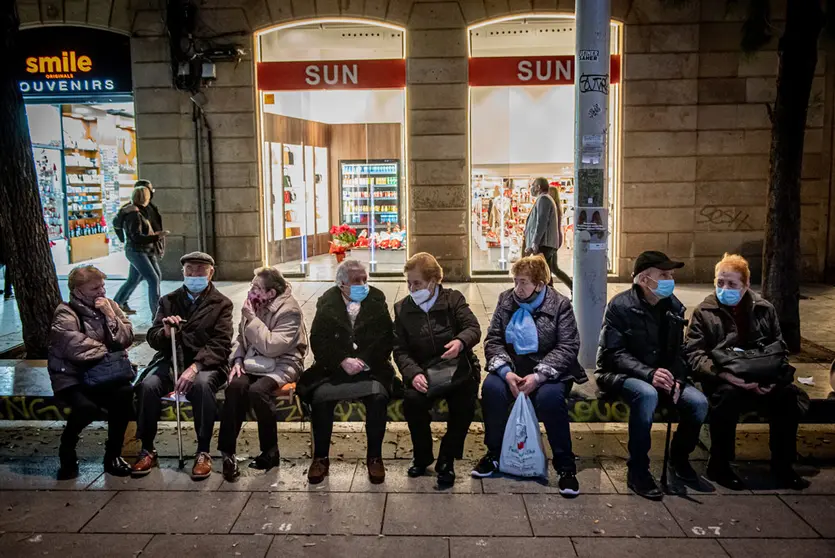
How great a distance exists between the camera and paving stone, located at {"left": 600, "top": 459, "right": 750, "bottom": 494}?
4.92 metres

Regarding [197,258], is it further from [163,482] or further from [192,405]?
[163,482]

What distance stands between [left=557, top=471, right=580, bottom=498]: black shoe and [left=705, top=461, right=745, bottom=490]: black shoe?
0.89 metres

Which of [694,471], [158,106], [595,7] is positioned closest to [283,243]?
[158,106]

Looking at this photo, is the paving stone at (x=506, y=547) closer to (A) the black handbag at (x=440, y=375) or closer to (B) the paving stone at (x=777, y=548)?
(B) the paving stone at (x=777, y=548)

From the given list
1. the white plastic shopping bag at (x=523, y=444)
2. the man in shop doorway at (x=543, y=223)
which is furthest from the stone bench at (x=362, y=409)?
the man in shop doorway at (x=543, y=223)

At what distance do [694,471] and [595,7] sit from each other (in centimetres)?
374

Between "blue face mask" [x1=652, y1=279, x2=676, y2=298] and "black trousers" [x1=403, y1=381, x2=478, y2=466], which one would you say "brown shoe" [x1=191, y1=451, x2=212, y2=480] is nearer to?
"black trousers" [x1=403, y1=381, x2=478, y2=466]

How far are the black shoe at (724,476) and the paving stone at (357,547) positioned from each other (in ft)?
6.36

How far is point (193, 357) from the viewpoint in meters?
5.58

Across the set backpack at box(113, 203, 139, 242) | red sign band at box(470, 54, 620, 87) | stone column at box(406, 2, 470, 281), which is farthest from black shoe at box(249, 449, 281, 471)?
red sign band at box(470, 54, 620, 87)

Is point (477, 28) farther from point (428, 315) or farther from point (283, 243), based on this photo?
point (428, 315)

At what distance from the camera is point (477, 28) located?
13.3 meters

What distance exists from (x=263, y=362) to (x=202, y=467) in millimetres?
793

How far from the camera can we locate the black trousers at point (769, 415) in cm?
504
